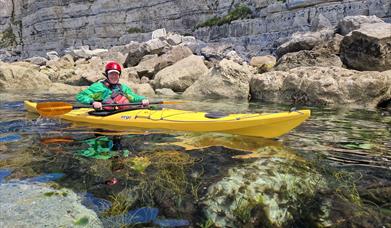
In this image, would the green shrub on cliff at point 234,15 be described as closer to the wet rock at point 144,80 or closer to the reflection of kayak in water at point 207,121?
the wet rock at point 144,80

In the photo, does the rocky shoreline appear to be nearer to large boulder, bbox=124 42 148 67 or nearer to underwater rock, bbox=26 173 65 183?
large boulder, bbox=124 42 148 67

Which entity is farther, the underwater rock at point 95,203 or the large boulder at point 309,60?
the large boulder at point 309,60

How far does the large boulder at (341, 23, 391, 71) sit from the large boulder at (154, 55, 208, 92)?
215 inches

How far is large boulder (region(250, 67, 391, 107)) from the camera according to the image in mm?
9906

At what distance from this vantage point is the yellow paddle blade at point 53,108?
7008 millimetres

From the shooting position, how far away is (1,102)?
1139 cm

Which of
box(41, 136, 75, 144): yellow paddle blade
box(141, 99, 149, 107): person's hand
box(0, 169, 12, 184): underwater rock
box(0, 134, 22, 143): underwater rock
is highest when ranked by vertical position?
box(141, 99, 149, 107): person's hand

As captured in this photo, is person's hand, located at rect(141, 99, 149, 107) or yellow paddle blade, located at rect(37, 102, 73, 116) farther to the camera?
person's hand, located at rect(141, 99, 149, 107)

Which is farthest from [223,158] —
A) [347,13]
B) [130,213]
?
[347,13]

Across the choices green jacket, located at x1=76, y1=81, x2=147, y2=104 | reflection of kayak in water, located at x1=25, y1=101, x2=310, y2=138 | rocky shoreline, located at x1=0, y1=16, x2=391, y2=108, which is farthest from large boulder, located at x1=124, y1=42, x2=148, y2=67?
reflection of kayak in water, located at x1=25, y1=101, x2=310, y2=138

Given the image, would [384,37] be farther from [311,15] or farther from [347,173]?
[311,15]

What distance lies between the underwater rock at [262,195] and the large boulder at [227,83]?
28.8 feet

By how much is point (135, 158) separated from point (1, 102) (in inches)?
347

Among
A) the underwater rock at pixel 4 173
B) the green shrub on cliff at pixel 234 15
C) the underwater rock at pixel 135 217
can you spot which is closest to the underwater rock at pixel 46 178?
the underwater rock at pixel 4 173
